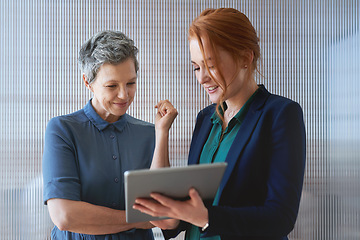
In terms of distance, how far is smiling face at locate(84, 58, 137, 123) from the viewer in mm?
1734

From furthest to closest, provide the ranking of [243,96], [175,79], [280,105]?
1. [175,79]
2. [243,96]
3. [280,105]

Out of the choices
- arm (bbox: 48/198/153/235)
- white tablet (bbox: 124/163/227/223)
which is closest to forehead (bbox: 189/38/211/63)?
white tablet (bbox: 124/163/227/223)

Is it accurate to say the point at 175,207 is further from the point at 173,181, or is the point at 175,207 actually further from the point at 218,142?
the point at 218,142

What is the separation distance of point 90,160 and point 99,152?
52 millimetres

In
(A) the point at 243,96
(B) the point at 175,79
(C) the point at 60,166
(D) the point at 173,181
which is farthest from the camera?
(B) the point at 175,79

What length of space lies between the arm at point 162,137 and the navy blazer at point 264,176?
1.33ft

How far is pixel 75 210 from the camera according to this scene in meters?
1.59

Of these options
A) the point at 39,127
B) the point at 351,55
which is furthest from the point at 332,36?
the point at 39,127

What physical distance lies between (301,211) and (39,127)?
2.02 m

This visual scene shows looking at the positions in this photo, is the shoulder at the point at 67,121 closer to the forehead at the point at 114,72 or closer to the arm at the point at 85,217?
the forehead at the point at 114,72

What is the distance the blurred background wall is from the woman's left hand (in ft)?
5.70

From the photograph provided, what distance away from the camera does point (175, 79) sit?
9.73 feet

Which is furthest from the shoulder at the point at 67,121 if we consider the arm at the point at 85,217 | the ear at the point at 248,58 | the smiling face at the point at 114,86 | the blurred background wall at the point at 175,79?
the blurred background wall at the point at 175,79

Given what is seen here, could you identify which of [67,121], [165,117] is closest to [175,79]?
[165,117]
